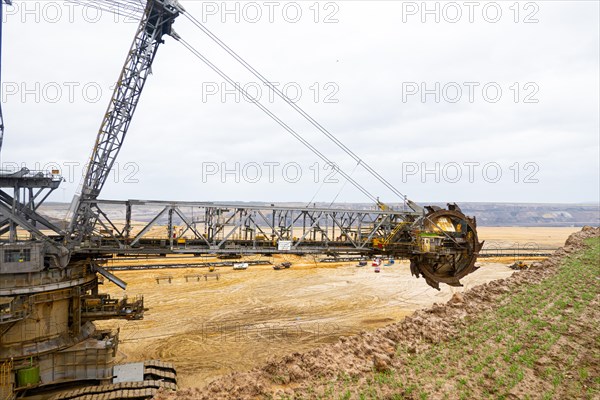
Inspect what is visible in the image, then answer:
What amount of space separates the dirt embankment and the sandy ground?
6832 mm

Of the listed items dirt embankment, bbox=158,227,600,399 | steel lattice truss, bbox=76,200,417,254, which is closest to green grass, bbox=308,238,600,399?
dirt embankment, bbox=158,227,600,399

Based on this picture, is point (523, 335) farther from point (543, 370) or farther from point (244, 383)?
point (244, 383)

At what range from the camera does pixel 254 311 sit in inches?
1133

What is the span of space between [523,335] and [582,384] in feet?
11.6

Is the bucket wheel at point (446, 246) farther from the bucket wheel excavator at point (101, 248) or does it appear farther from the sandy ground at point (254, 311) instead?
the sandy ground at point (254, 311)

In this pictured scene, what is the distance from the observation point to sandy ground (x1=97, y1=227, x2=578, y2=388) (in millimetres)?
20234

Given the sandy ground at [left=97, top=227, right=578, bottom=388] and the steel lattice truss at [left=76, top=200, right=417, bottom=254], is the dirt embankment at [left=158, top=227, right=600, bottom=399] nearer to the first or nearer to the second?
the steel lattice truss at [left=76, top=200, right=417, bottom=254]

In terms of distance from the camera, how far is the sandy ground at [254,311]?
66.4 ft

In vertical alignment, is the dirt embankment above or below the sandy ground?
above

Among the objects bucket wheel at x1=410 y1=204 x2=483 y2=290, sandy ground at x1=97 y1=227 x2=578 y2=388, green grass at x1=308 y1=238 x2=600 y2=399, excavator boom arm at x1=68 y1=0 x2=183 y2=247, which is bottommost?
sandy ground at x1=97 y1=227 x2=578 y2=388

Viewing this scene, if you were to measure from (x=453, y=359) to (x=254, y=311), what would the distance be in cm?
1832

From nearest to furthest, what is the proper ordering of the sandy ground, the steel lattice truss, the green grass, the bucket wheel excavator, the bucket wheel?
the green grass, the bucket wheel excavator, the steel lattice truss, the bucket wheel, the sandy ground

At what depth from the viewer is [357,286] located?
123 ft

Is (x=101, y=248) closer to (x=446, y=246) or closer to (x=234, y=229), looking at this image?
(x=234, y=229)
